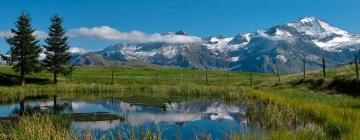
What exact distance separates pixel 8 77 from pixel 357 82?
55390 millimetres

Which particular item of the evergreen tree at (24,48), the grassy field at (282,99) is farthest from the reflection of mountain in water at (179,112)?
the evergreen tree at (24,48)

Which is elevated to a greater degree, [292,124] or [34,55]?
[34,55]

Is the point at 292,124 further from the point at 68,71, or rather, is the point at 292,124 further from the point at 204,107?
the point at 68,71

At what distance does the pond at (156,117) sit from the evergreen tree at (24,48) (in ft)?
93.5

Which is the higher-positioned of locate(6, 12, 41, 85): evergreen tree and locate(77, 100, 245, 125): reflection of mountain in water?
locate(6, 12, 41, 85): evergreen tree

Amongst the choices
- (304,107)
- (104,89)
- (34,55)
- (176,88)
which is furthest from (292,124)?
(34,55)

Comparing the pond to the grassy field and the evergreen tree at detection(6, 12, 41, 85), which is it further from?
the evergreen tree at detection(6, 12, 41, 85)

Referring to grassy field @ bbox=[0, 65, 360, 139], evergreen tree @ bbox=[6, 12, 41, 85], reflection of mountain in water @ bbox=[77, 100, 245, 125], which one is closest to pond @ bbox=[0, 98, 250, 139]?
reflection of mountain in water @ bbox=[77, 100, 245, 125]

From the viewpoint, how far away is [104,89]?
193ft

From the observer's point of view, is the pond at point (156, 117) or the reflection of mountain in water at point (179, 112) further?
the reflection of mountain in water at point (179, 112)

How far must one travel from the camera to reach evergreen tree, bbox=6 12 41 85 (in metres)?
72.1

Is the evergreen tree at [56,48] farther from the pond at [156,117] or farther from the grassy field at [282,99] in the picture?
the pond at [156,117]

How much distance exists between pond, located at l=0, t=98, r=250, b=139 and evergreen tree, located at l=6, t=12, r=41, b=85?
93.5 ft

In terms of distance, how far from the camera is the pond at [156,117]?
23267 mm
